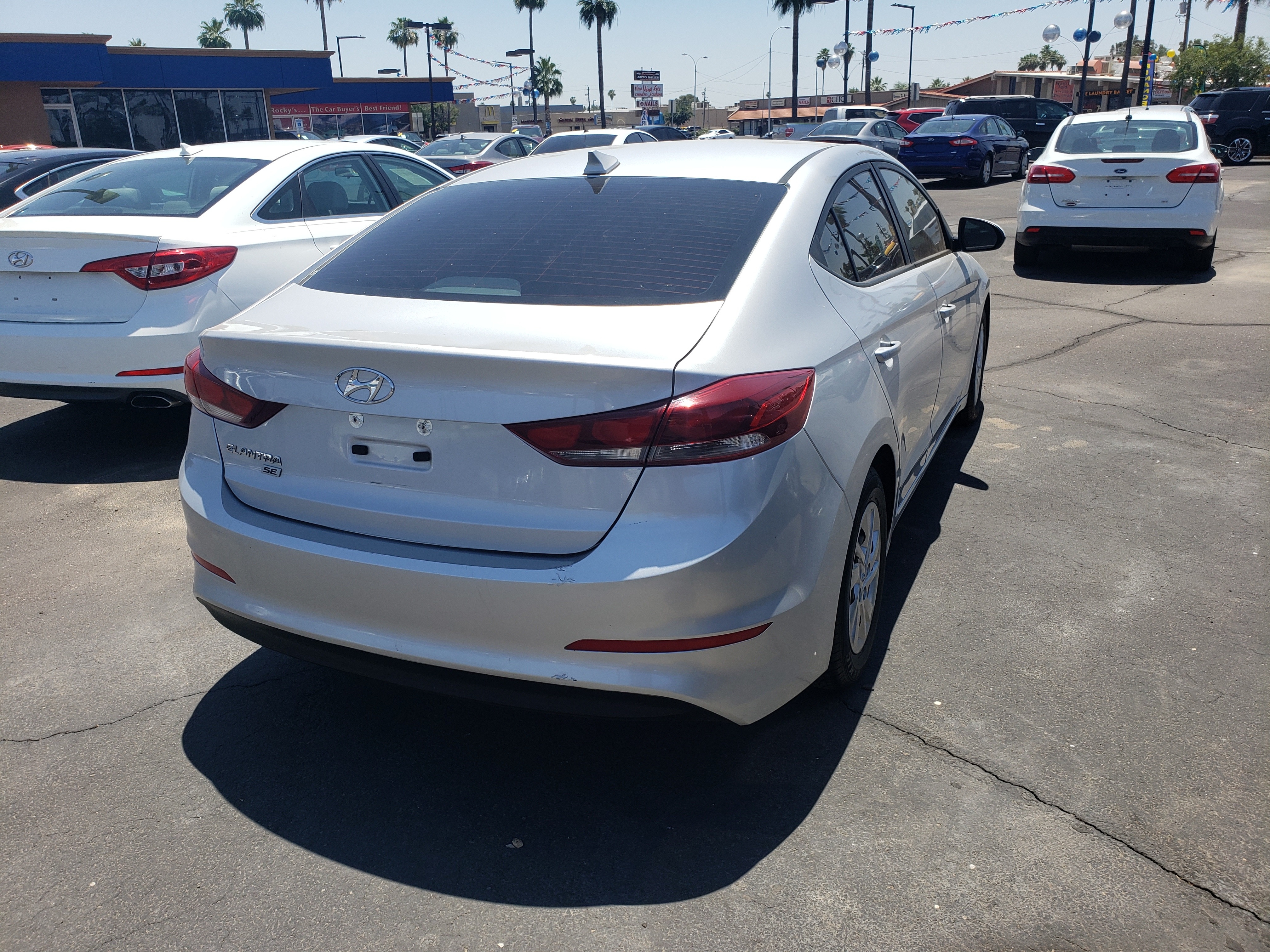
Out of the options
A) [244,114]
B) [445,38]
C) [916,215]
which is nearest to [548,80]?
[445,38]

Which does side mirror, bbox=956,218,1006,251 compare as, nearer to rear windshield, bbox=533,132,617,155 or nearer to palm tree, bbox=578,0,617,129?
rear windshield, bbox=533,132,617,155

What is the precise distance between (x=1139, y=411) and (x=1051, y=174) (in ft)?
16.9

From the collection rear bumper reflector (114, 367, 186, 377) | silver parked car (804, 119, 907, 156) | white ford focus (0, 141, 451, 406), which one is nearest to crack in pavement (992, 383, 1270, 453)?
white ford focus (0, 141, 451, 406)

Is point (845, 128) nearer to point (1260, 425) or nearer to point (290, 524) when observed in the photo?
point (1260, 425)

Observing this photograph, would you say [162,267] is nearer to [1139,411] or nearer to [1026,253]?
[1139,411]

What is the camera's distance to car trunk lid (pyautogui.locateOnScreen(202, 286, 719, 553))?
7.53 feet

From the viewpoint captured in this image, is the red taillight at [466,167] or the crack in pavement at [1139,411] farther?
the red taillight at [466,167]

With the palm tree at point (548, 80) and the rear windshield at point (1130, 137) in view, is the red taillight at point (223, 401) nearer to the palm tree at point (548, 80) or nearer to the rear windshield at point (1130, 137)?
the rear windshield at point (1130, 137)

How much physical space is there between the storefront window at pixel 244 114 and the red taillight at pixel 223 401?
38858 millimetres

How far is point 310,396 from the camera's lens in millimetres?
2496

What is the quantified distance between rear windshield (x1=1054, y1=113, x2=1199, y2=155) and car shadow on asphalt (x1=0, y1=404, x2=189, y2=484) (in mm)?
9257

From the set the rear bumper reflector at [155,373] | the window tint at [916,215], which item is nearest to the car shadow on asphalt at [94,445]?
the rear bumper reflector at [155,373]

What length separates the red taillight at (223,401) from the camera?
2621 mm

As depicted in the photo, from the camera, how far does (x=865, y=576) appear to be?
3.14 metres
